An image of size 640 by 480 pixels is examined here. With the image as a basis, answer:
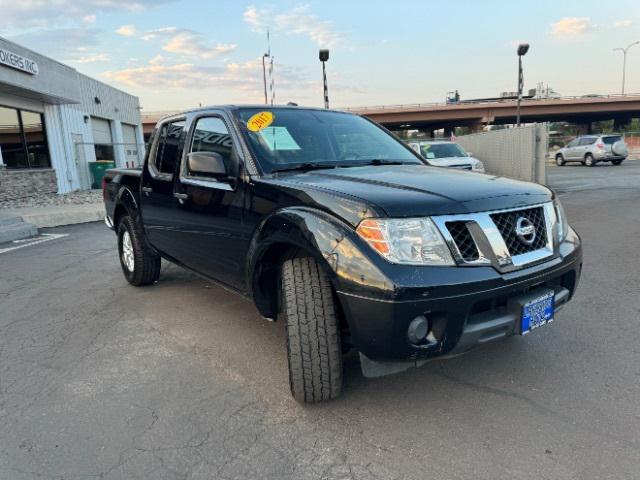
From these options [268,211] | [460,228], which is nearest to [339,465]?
[460,228]

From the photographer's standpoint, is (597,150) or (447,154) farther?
(597,150)

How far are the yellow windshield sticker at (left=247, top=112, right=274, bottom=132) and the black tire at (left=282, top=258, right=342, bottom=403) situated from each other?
1197 millimetres

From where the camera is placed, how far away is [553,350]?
3381 millimetres

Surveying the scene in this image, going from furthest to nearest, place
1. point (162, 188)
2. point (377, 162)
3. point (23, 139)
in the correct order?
point (23, 139) < point (162, 188) < point (377, 162)

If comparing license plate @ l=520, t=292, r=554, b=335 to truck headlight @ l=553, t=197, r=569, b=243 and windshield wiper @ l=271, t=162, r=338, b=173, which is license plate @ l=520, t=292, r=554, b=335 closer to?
truck headlight @ l=553, t=197, r=569, b=243

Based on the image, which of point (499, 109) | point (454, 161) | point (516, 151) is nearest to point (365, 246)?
point (454, 161)

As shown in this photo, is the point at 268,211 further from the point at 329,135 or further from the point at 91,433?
the point at 91,433

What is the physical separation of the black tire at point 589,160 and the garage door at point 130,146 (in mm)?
24742

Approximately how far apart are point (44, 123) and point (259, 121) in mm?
17343

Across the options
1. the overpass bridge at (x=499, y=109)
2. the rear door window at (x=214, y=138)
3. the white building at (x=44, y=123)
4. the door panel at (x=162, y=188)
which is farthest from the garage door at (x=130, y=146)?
the overpass bridge at (x=499, y=109)

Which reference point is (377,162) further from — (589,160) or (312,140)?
(589,160)

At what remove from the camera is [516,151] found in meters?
15.0

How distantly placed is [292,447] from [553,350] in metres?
2.02

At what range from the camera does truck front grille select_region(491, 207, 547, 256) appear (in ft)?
8.29
